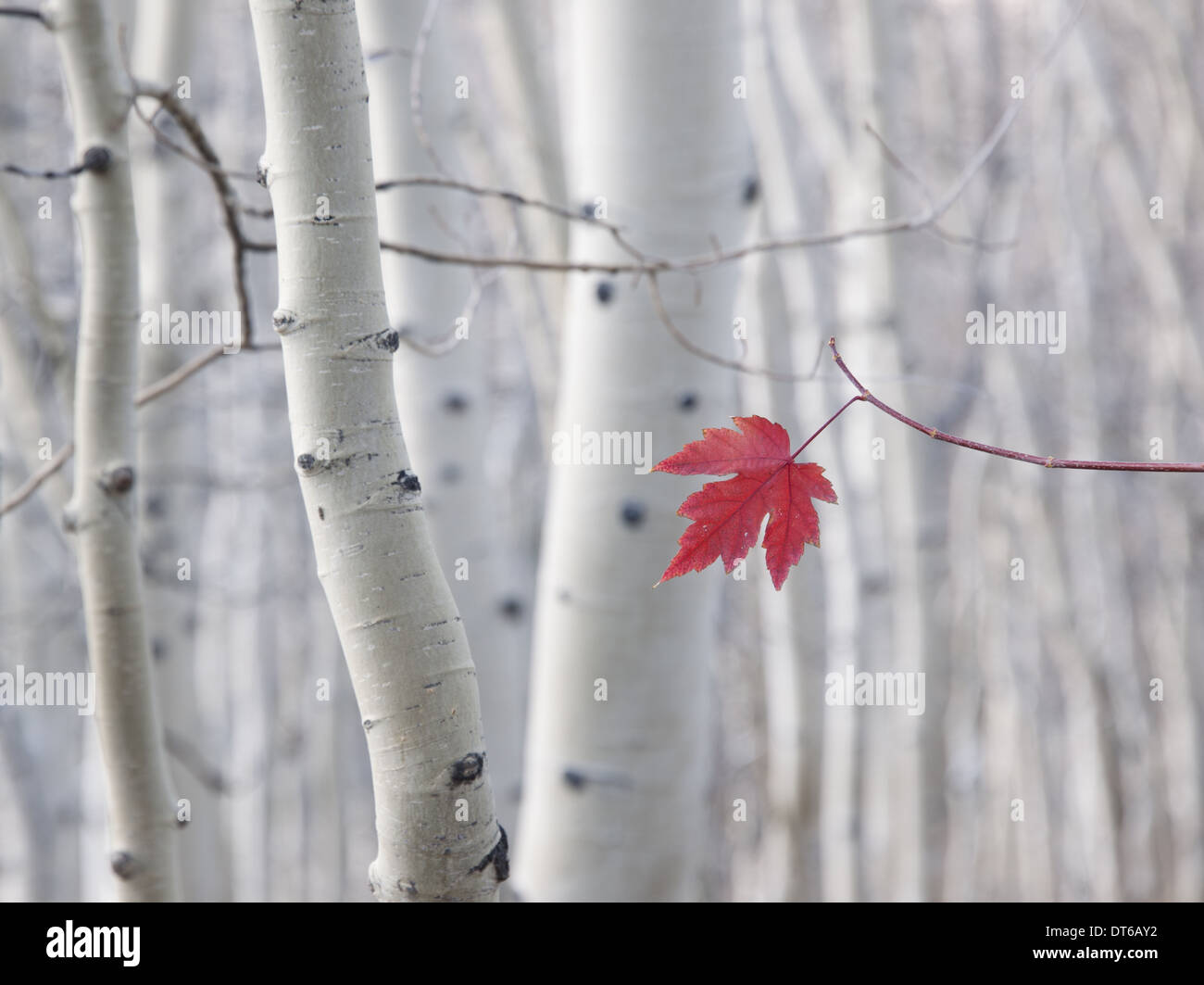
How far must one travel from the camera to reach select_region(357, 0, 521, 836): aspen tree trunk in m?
1.27

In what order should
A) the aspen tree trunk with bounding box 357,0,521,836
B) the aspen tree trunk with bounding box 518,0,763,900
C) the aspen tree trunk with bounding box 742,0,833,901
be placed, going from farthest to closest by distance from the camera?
the aspen tree trunk with bounding box 742,0,833,901, the aspen tree trunk with bounding box 357,0,521,836, the aspen tree trunk with bounding box 518,0,763,900

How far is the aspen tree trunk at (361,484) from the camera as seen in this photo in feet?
1.67

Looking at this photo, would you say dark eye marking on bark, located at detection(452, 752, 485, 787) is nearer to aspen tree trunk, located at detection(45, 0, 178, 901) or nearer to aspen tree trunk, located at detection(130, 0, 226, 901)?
aspen tree trunk, located at detection(45, 0, 178, 901)

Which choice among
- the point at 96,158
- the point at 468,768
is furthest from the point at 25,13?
the point at 468,768

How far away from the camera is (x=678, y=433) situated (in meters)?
1.11

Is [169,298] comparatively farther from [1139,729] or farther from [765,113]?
[1139,729]

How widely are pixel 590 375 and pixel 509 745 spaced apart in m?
0.72

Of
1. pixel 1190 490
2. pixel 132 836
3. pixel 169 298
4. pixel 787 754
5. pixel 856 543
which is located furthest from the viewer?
pixel 1190 490

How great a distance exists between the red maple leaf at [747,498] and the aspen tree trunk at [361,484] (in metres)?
0.17

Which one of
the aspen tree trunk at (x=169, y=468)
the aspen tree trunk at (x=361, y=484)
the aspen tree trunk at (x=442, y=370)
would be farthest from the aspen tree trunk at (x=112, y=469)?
the aspen tree trunk at (x=169, y=468)

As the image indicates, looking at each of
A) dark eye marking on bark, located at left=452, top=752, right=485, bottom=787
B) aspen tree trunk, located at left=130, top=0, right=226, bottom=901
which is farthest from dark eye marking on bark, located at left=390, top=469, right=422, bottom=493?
aspen tree trunk, located at left=130, top=0, right=226, bottom=901

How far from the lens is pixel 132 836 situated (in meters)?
0.81

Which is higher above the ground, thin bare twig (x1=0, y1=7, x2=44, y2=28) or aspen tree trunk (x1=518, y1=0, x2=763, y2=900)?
thin bare twig (x1=0, y1=7, x2=44, y2=28)

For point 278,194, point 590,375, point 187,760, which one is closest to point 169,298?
point 187,760
